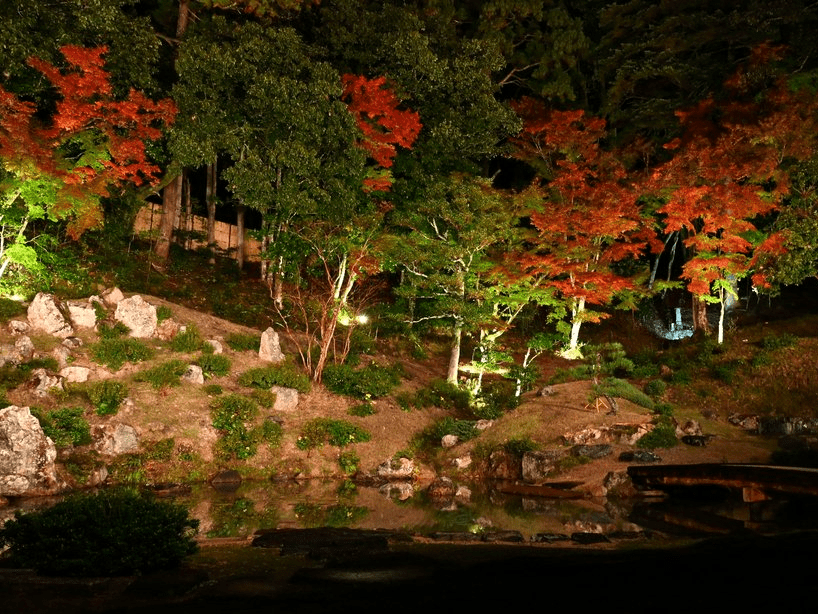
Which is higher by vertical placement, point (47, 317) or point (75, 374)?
point (47, 317)

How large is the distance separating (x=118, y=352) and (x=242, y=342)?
3.70m

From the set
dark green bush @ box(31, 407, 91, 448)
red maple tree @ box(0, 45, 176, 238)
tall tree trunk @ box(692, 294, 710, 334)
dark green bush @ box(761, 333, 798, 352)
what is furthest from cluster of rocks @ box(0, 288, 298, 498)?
tall tree trunk @ box(692, 294, 710, 334)

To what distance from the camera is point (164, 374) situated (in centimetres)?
1606

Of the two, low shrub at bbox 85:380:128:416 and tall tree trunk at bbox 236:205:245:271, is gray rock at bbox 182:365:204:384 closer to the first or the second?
low shrub at bbox 85:380:128:416

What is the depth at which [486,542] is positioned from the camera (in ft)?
27.6

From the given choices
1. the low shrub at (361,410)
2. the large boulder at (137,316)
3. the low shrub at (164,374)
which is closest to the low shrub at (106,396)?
the low shrub at (164,374)

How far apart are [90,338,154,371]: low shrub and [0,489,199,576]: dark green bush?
10.4 m

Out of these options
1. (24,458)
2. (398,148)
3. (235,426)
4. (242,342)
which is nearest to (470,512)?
(235,426)

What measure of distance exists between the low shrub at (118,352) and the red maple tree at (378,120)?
947cm

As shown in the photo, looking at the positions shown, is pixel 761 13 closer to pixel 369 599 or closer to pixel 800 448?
pixel 800 448

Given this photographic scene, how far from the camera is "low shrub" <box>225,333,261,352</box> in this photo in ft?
60.6

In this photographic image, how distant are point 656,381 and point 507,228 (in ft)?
24.3

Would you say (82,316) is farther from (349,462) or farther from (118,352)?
(349,462)

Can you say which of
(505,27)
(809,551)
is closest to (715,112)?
(505,27)
